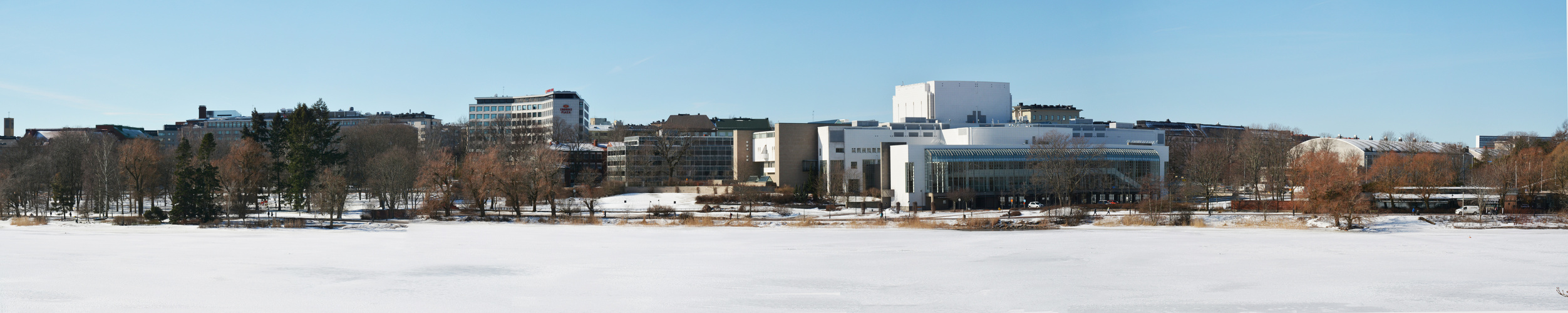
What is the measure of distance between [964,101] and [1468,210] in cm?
5844

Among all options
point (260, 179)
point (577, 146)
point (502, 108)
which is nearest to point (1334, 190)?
point (260, 179)

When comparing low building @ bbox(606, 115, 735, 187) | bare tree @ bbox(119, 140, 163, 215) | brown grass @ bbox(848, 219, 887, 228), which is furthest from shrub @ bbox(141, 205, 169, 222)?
low building @ bbox(606, 115, 735, 187)

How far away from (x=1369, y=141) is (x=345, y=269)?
123 meters

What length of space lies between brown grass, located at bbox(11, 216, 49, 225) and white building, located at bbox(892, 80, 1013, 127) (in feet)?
267

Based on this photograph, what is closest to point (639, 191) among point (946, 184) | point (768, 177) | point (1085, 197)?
point (768, 177)

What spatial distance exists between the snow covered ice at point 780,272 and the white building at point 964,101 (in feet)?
235

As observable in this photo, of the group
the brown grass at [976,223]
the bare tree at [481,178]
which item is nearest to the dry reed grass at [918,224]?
the brown grass at [976,223]

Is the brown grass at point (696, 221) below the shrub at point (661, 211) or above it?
below

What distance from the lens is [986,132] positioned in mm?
88812

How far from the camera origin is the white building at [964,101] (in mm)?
111250

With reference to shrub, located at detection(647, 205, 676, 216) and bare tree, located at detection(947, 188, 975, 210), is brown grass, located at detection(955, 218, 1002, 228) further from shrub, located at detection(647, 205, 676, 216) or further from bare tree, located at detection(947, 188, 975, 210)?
shrub, located at detection(647, 205, 676, 216)

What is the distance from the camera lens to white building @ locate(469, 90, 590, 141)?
17300 cm

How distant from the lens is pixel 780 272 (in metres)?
24.8

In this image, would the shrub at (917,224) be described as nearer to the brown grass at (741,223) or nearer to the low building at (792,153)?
the brown grass at (741,223)
